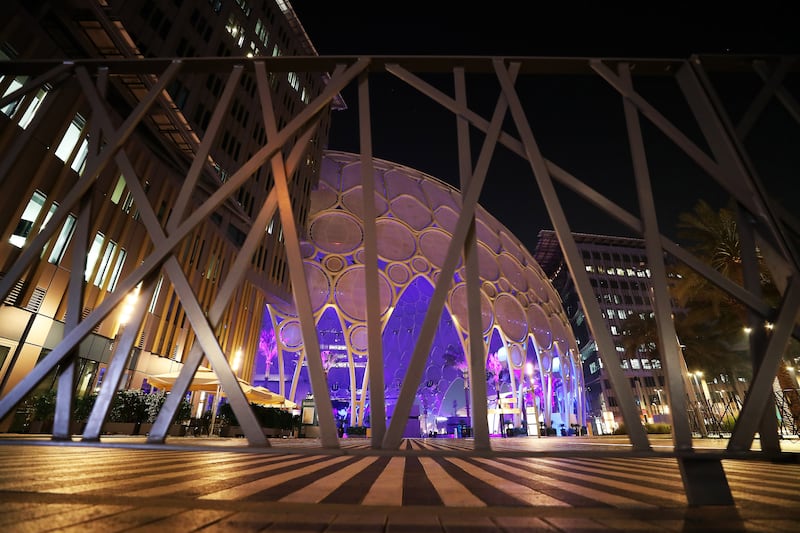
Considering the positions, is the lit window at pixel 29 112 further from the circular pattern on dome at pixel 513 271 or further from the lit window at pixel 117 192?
the circular pattern on dome at pixel 513 271

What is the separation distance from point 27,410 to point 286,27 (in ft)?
131

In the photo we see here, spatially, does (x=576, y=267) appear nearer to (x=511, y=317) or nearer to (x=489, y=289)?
(x=489, y=289)

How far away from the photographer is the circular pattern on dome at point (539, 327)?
3775 centimetres

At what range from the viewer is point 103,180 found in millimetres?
16469

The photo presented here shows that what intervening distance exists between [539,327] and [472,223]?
38.0 m

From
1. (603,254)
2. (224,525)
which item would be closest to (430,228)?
(224,525)

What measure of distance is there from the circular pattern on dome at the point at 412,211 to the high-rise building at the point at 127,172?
8782 mm

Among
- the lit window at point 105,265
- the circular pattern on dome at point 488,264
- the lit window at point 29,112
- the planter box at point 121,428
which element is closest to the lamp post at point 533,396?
the circular pattern on dome at point 488,264

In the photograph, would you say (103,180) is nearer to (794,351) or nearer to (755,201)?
(755,201)

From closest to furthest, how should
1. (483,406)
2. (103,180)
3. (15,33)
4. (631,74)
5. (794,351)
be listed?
(483,406)
(631,74)
(15,33)
(103,180)
(794,351)

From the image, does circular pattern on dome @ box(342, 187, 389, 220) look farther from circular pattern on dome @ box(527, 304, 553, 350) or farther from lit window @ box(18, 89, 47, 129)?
lit window @ box(18, 89, 47, 129)

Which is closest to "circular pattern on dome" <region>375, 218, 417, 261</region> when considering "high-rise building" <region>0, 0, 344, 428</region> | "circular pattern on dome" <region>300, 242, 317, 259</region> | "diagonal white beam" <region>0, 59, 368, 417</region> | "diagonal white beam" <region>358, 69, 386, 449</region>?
"circular pattern on dome" <region>300, 242, 317, 259</region>

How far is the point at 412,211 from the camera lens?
3662cm

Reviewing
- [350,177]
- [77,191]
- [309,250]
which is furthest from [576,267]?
[350,177]
